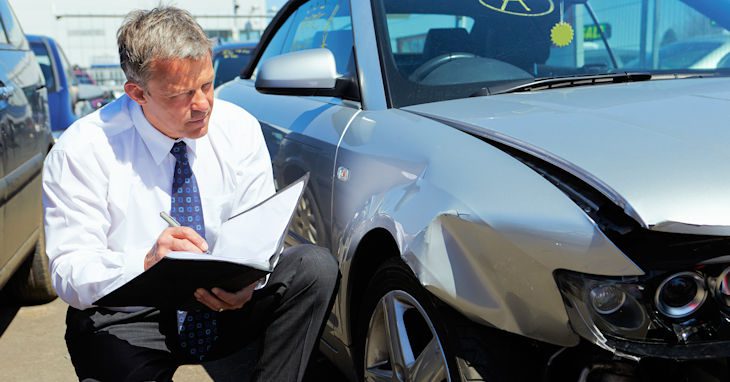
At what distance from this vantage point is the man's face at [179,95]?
185 centimetres

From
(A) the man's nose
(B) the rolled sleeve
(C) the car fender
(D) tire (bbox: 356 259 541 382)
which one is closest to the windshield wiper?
(C) the car fender

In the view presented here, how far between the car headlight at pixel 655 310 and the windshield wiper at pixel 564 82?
971 millimetres

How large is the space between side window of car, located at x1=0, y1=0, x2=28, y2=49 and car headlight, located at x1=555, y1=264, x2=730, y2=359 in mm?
3617

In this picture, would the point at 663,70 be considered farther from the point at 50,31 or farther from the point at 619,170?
the point at 50,31

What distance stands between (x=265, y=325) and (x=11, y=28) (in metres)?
3.05

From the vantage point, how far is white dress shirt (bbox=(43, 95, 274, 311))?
1831mm

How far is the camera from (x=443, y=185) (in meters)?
1.72

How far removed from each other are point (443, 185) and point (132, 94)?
2.66ft

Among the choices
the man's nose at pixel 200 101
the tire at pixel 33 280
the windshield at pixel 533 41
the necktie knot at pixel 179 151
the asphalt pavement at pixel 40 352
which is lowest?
the asphalt pavement at pixel 40 352

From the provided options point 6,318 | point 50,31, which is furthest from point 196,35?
point 50,31

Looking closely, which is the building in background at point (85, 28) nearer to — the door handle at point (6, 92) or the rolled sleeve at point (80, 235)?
the door handle at point (6, 92)

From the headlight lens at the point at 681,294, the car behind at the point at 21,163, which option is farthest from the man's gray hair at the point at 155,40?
the car behind at the point at 21,163

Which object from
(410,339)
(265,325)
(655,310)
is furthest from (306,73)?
(655,310)

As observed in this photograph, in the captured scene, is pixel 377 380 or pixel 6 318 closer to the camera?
pixel 377 380
